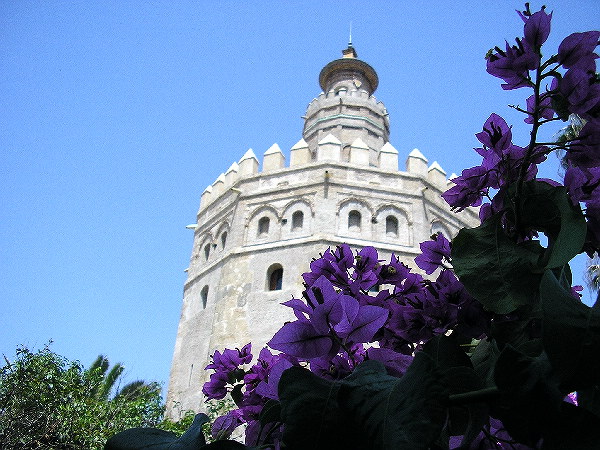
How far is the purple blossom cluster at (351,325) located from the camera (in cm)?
89

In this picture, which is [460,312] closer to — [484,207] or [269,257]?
[484,207]

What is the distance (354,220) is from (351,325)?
14.0 metres

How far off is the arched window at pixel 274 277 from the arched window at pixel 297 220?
Answer: 1.17 m

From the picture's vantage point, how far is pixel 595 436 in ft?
2.02

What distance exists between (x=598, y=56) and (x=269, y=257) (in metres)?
13.6

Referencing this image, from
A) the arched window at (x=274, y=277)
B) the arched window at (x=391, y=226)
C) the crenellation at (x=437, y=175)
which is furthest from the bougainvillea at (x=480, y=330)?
the crenellation at (x=437, y=175)

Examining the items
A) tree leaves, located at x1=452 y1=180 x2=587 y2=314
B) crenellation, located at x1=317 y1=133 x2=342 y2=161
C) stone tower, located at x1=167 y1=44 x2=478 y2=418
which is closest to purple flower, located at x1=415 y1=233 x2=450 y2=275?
tree leaves, located at x1=452 y1=180 x2=587 y2=314

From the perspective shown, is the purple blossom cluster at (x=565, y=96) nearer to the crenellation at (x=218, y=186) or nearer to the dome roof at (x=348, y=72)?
the crenellation at (x=218, y=186)

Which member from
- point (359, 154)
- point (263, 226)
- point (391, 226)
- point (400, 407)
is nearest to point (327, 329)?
point (400, 407)

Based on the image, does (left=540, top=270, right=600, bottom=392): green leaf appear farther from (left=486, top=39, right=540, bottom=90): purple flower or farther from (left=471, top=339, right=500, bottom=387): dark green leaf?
(left=486, top=39, right=540, bottom=90): purple flower

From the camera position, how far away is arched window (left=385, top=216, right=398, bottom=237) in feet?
48.5

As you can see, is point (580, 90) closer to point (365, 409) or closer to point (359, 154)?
point (365, 409)

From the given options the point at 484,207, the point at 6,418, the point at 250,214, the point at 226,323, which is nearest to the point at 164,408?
the point at 226,323

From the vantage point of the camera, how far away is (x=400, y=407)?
0.64m
